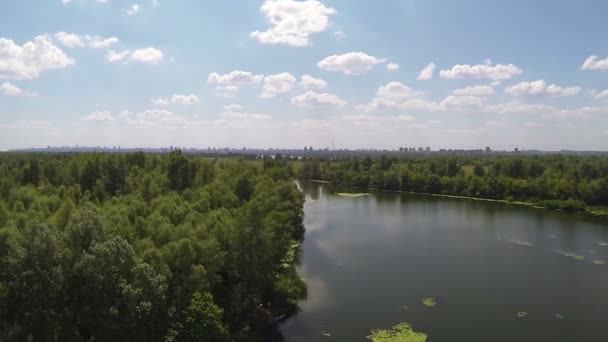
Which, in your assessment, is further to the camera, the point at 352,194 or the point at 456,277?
the point at 352,194

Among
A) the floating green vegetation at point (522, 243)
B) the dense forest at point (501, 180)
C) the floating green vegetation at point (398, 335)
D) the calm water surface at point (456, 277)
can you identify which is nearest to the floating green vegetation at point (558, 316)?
the calm water surface at point (456, 277)

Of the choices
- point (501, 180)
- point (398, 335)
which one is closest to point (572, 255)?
point (398, 335)

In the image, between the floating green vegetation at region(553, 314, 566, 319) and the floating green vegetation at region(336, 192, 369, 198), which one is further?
the floating green vegetation at region(336, 192, 369, 198)

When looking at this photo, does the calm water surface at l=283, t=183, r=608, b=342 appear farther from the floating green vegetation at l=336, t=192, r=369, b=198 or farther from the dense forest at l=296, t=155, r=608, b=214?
the floating green vegetation at l=336, t=192, r=369, b=198

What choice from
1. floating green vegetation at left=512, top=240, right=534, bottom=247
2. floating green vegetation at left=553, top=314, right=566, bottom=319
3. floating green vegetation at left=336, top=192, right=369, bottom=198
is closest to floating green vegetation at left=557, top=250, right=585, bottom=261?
floating green vegetation at left=512, top=240, right=534, bottom=247

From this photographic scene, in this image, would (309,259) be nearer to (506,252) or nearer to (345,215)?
(506,252)

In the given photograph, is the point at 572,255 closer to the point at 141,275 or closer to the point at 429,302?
the point at 429,302

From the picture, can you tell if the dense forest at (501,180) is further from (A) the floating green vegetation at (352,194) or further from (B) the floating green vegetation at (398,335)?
(B) the floating green vegetation at (398,335)
